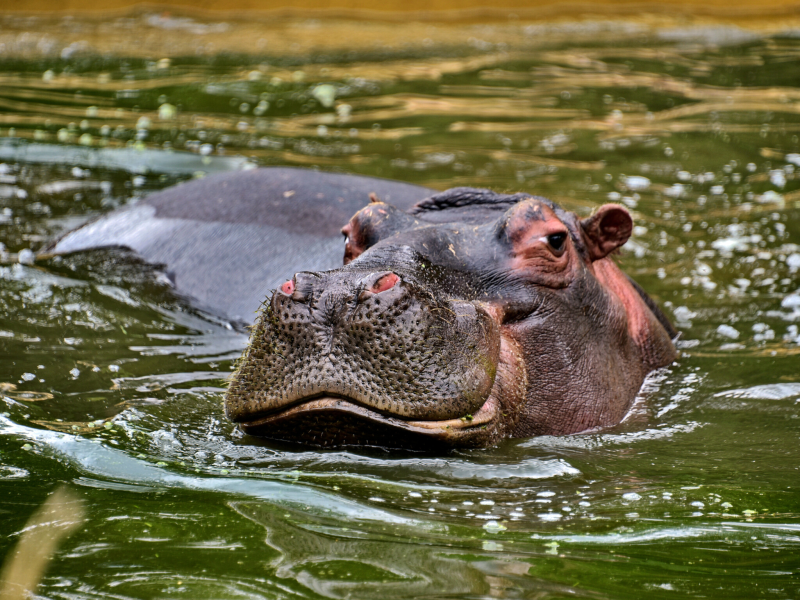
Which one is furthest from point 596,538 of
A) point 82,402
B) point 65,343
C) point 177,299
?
point 177,299

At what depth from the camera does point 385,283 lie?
3.53 metres

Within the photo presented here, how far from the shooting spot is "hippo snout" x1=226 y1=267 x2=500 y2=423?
11.4 feet

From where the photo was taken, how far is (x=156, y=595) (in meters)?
2.56

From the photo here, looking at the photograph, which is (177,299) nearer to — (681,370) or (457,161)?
(681,370)

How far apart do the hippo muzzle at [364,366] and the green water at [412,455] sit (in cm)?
16

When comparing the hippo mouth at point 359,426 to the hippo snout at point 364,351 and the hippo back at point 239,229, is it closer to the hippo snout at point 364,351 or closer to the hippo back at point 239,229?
the hippo snout at point 364,351

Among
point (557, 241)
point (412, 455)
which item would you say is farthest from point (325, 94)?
point (412, 455)

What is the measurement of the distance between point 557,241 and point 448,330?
3.10ft

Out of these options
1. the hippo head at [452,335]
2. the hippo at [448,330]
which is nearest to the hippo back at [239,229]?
the hippo at [448,330]

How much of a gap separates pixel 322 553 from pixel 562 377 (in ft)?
5.69

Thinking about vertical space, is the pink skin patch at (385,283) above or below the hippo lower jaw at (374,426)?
above

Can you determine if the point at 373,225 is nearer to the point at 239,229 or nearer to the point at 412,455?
the point at 412,455

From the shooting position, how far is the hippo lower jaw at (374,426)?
3.51 meters

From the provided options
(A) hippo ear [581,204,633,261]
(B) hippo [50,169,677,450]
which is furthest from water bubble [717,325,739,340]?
(A) hippo ear [581,204,633,261]
